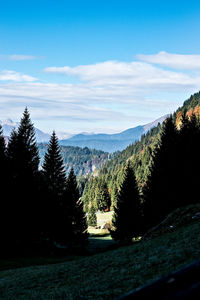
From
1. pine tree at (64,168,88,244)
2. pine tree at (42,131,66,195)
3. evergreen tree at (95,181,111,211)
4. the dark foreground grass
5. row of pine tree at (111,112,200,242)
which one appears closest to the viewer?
the dark foreground grass

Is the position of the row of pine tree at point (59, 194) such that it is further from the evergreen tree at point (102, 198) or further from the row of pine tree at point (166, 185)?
the evergreen tree at point (102, 198)

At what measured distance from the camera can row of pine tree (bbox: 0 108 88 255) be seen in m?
39.2

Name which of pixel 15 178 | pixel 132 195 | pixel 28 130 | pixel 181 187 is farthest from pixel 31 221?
pixel 181 187

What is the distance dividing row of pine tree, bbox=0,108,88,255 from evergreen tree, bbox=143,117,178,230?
1487 cm

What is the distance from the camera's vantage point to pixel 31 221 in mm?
41344

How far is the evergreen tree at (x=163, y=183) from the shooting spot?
4459cm

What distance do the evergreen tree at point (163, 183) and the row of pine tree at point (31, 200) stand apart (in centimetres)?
1487

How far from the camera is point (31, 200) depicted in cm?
4194

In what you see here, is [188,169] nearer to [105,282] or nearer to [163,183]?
[163,183]

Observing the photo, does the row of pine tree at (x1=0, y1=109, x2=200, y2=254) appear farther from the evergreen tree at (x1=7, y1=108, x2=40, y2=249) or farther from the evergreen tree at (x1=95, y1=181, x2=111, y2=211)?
the evergreen tree at (x1=95, y1=181, x2=111, y2=211)

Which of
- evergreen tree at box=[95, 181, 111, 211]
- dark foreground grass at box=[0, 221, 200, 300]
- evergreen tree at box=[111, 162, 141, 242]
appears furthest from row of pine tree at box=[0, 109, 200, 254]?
evergreen tree at box=[95, 181, 111, 211]

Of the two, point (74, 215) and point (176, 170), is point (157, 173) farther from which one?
point (74, 215)

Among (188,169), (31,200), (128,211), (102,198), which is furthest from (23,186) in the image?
(102,198)

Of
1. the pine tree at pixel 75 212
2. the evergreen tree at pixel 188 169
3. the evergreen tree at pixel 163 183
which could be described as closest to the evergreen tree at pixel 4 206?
the pine tree at pixel 75 212
